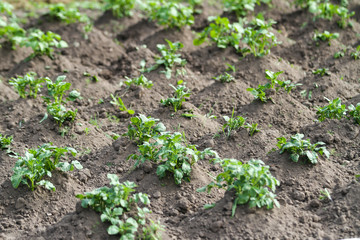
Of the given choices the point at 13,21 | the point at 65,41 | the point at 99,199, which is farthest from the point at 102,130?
the point at 13,21

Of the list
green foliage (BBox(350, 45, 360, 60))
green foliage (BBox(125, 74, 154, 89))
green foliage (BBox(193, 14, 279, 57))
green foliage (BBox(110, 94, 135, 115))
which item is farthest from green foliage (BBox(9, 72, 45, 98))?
green foliage (BBox(350, 45, 360, 60))

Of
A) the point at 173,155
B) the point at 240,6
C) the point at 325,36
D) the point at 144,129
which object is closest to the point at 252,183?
the point at 173,155

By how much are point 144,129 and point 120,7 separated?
335cm

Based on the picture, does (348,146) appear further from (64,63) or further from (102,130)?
(64,63)

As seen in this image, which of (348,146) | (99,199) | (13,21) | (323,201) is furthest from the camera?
(13,21)

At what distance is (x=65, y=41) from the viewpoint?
666cm

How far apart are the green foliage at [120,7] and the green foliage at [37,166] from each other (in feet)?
11.6

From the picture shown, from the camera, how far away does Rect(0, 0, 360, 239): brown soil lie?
12.0 feet

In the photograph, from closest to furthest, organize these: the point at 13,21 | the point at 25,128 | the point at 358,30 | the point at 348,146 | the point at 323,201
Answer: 1. the point at 323,201
2. the point at 348,146
3. the point at 25,128
4. the point at 358,30
5. the point at 13,21

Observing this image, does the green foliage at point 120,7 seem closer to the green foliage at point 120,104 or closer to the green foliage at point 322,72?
the green foliage at point 120,104

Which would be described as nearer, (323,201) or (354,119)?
(323,201)

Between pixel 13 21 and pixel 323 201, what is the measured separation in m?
5.33

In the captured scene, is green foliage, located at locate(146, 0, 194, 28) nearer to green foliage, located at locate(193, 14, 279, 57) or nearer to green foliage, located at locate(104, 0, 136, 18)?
green foliage, located at locate(193, 14, 279, 57)

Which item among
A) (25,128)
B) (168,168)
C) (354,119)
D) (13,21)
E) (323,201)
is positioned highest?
(354,119)
